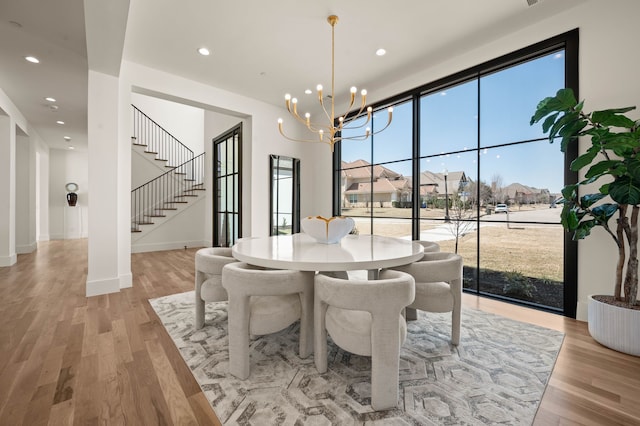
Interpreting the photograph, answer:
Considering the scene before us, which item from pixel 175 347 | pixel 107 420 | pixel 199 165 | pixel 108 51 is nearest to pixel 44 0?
pixel 108 51

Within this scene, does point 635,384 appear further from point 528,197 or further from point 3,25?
point 3,25

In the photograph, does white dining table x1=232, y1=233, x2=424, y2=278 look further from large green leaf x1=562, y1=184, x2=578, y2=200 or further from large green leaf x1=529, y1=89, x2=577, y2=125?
large green leaf x1=529, y1=89, x2=577, y2=125

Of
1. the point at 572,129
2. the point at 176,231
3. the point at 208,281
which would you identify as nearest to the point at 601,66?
the point at 572,129

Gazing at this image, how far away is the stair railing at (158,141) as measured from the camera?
7.89m

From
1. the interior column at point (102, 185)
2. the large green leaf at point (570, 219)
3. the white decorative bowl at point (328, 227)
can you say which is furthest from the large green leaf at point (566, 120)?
the interior column at point (102, 185)

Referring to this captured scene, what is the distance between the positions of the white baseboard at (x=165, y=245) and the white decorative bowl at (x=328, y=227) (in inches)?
224

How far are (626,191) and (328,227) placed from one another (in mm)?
2245

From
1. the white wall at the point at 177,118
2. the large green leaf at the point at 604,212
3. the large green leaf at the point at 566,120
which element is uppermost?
the white wall at the point at 177,118

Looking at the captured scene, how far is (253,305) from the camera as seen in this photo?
182 centimetres

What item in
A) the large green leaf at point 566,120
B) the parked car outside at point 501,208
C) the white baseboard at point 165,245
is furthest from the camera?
the white baseboard at point 165,245

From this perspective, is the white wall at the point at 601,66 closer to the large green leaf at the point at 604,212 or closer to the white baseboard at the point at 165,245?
the large green leaf at the point at 604,212

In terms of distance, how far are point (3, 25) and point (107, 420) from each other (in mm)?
→ 4051

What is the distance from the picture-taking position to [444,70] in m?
3.73

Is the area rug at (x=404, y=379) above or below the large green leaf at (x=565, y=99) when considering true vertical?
below
